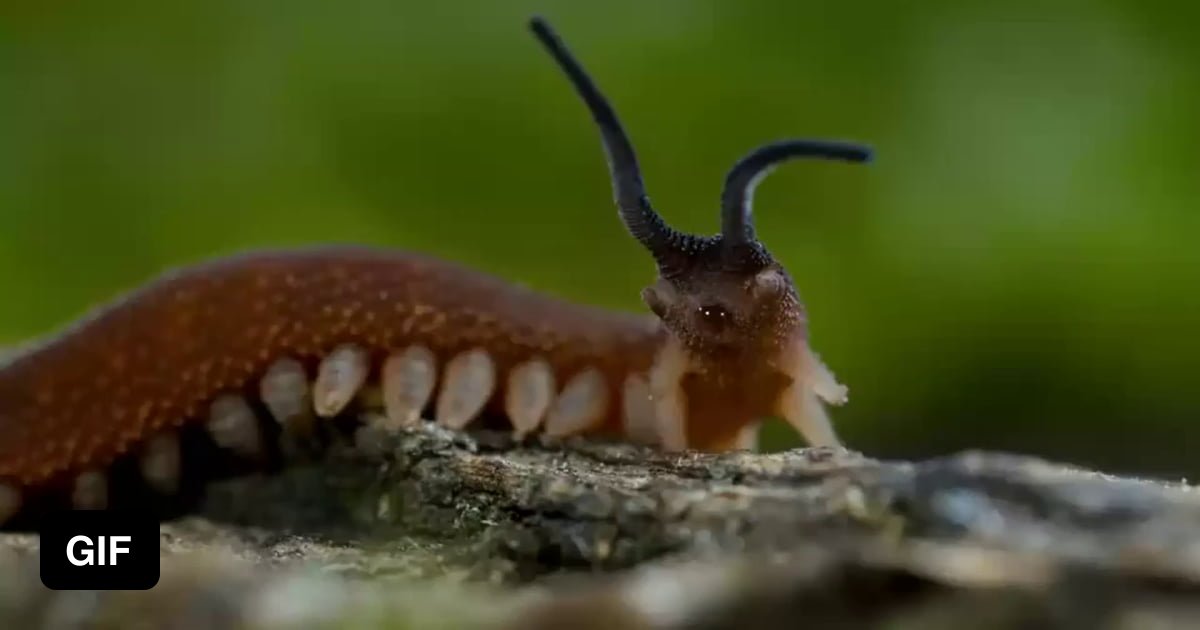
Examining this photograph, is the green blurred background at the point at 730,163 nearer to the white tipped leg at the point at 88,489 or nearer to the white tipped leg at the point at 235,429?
the white tipped leg at the point at 235,429

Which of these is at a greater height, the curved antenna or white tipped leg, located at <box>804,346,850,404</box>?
the curved antenna

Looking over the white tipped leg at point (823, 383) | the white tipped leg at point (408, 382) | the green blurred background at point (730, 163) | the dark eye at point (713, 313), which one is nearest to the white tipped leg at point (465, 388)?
the white tipped leg at point (408, 382)

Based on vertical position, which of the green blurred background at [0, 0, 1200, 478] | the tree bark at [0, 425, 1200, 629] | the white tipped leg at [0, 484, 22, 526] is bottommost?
the tree bark at [0, 425, 1200, 629]

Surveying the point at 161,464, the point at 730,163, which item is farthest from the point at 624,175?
the point at 730,163

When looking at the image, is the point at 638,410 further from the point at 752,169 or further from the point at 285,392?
the point at 285,392

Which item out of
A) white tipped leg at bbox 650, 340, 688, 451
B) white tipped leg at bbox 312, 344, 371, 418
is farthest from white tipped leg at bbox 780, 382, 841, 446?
white tipped leg at bbox 312, 344, 371, 418

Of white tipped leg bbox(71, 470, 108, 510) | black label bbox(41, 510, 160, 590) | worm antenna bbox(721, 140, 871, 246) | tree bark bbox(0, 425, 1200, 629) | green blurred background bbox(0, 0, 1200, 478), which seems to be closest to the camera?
tree bark bbox(0, 425, 1200, 629)

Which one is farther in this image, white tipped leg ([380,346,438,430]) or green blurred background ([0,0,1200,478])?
green blurred background ([0,0,1200,478])

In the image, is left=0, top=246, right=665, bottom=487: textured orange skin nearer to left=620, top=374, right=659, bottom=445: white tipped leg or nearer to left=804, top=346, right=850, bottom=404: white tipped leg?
left=620, top=374, right=659, bottom=445: white tipped leg
